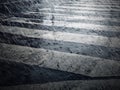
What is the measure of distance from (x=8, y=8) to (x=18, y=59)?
11.3 feet

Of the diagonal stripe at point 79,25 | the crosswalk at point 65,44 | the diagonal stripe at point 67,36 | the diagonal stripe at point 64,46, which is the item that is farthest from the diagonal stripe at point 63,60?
the diagonal stripe at point 79,25

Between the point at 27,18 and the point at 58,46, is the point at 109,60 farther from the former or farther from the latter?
the point at 27,18

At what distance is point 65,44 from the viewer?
362cm

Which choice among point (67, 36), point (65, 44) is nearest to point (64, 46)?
point (65, 44)

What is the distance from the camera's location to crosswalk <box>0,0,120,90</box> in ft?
9.07

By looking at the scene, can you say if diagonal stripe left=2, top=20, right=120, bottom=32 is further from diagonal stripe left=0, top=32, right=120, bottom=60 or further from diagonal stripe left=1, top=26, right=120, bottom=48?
diagonal stripe left=0, top=32, right=120, bottom=60

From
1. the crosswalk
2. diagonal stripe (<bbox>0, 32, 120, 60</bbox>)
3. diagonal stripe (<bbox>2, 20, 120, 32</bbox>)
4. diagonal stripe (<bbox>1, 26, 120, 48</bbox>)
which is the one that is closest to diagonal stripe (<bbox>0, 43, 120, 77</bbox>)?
the crosswalk

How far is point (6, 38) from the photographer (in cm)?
380

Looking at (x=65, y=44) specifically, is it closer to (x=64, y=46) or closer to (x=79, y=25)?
(x=64, y=46)

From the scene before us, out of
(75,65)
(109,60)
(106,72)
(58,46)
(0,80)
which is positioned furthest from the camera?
(58,46)

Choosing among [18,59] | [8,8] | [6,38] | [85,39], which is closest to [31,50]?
[18,59]

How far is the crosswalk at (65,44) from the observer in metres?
2.76

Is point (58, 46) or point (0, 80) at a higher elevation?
point (0, 80)

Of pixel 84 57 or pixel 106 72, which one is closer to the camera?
pixel 106 72
